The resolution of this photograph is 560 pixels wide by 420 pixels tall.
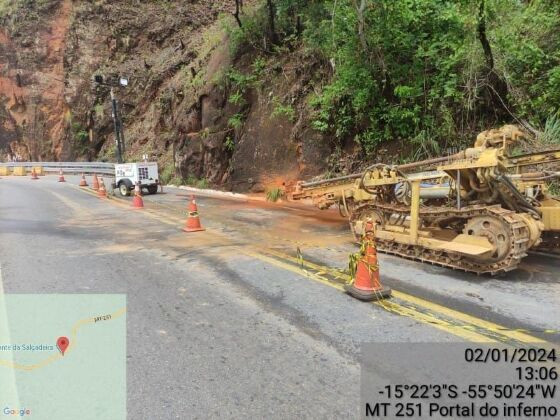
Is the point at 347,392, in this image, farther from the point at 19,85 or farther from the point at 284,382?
the point at 19,85

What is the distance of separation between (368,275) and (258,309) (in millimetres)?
1339

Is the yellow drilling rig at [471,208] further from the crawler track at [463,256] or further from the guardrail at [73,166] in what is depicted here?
the guardrail at [73,166]

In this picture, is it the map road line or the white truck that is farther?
the white truck

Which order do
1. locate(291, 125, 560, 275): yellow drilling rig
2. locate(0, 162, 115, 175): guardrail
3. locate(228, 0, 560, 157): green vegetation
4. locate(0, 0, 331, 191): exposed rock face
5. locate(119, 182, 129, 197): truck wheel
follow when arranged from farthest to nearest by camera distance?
locate(0, 162, 115, 175): guardrail, locate(119, 182, 129, 197): truck wheel, locate(0, 0, 331, 191): exposed rock face, locate(228, 0, 560, 157): green vegetation, locate(291, 125, 560, 275): yellow drilling rig

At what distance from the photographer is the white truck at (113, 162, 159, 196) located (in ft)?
62.1

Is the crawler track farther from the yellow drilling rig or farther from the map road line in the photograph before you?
the map road line

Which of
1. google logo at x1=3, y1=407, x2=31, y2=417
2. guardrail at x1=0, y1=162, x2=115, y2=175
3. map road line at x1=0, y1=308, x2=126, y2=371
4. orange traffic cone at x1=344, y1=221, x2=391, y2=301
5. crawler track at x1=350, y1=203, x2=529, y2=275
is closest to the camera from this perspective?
google logo at x1=3, y1=407, x2=31, y2=417

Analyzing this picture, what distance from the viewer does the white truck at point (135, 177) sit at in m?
18.9

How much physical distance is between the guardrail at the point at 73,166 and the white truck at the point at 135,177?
10575 millimetres

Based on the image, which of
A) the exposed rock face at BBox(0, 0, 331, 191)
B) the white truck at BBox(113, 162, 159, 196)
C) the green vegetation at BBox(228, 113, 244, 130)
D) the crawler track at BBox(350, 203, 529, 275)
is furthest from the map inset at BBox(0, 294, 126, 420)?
the green vegetation at BBox(228, 113, 244, 130)

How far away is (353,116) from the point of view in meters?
14.6

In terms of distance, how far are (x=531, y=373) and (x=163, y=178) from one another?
2302cm

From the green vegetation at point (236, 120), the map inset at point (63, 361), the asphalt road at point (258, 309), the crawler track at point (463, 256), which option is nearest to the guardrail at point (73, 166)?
the green vegetation at point (236, 120)

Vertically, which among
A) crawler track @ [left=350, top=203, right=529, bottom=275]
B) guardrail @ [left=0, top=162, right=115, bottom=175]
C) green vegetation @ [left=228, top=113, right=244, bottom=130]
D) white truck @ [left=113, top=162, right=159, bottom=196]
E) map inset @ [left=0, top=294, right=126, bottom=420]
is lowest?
map inset @ [left=0, top=294, right=126, bottom=420]
